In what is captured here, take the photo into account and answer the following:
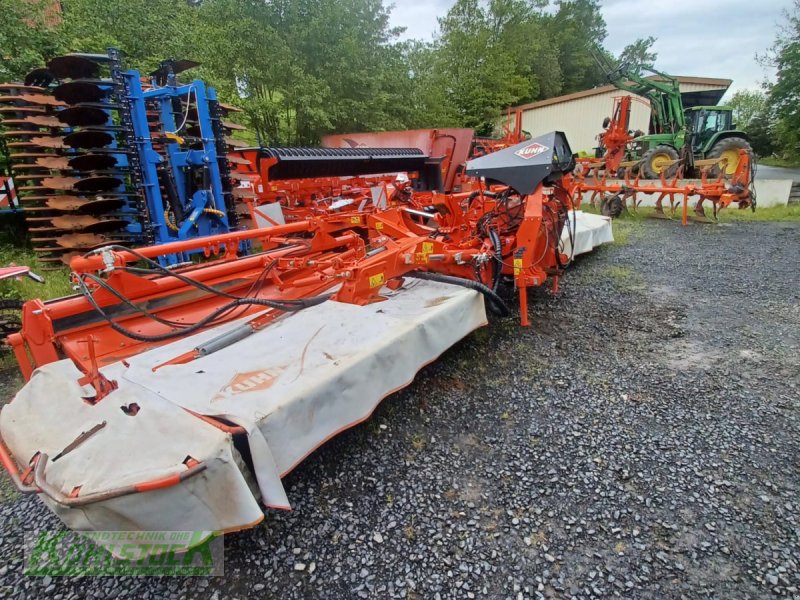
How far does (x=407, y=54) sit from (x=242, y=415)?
19166 millimetres

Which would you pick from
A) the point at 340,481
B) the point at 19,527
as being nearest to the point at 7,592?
the point at 19,527

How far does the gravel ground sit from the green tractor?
1061 cm

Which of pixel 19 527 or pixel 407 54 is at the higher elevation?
pixel 407 54

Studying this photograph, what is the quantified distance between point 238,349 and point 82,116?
5043mm

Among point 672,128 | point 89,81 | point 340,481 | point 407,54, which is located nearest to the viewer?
point 340,481

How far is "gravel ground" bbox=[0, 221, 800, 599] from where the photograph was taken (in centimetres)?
190

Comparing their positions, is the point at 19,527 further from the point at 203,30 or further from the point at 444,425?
the point at 203,30

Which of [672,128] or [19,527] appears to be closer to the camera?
[19,527]

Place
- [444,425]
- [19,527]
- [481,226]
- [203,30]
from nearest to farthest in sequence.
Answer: [19,527], [444,425], [481,226], [203,30]

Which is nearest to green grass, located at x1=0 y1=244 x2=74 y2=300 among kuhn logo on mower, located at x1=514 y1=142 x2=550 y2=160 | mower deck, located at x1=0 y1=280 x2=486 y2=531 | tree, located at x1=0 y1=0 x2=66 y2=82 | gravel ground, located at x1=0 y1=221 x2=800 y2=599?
tree, located at x1=0 y1=0 x2=66 y2=82

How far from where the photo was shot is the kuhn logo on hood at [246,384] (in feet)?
6.86

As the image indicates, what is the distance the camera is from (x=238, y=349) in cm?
262

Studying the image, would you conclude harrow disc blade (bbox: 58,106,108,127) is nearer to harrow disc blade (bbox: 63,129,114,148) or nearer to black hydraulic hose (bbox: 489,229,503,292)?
harrow disc blade (bbox: 63,129,114,148)

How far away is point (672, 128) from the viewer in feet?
44.1
